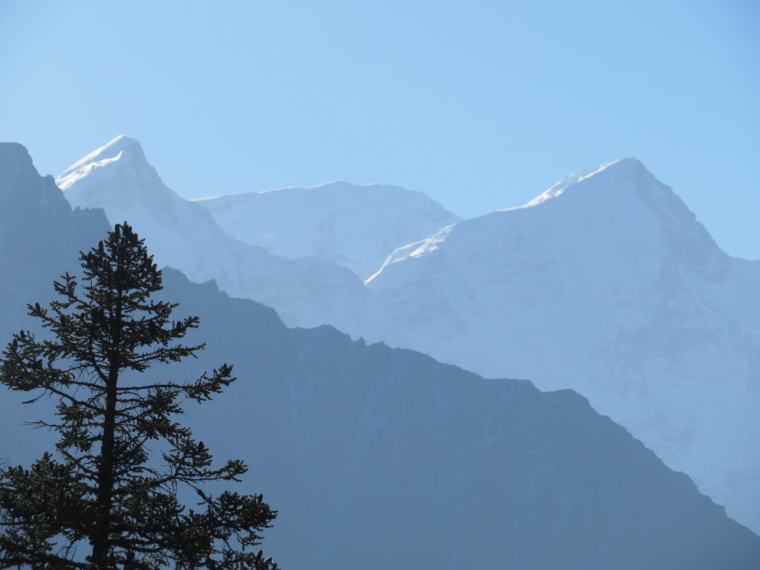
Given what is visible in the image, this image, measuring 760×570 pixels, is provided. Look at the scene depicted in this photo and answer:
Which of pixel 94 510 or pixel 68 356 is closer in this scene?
pixel 94 510

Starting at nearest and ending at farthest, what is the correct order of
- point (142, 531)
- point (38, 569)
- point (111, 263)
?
point (38, 569) → point (142, 531) → point (111, 263)

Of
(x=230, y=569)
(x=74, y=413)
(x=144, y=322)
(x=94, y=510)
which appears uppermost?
(x=144, y=322)

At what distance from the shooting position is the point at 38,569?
53.4 ft

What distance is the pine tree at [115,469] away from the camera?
16.8 m

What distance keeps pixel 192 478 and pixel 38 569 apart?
2641mm

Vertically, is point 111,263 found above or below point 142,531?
above

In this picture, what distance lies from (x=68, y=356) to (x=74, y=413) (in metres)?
1.08

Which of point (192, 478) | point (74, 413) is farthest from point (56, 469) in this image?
point (192, 478)

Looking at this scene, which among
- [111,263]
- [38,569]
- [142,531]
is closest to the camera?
[38,569]

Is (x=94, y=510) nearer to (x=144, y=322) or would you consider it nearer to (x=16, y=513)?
(x=16, y=513)

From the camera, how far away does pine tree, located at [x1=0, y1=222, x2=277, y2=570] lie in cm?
1678

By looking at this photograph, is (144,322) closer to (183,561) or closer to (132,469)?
(132,469)

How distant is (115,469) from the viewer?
58.9ft

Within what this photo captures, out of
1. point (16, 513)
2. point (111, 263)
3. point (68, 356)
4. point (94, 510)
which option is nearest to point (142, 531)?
point (94, 510)
